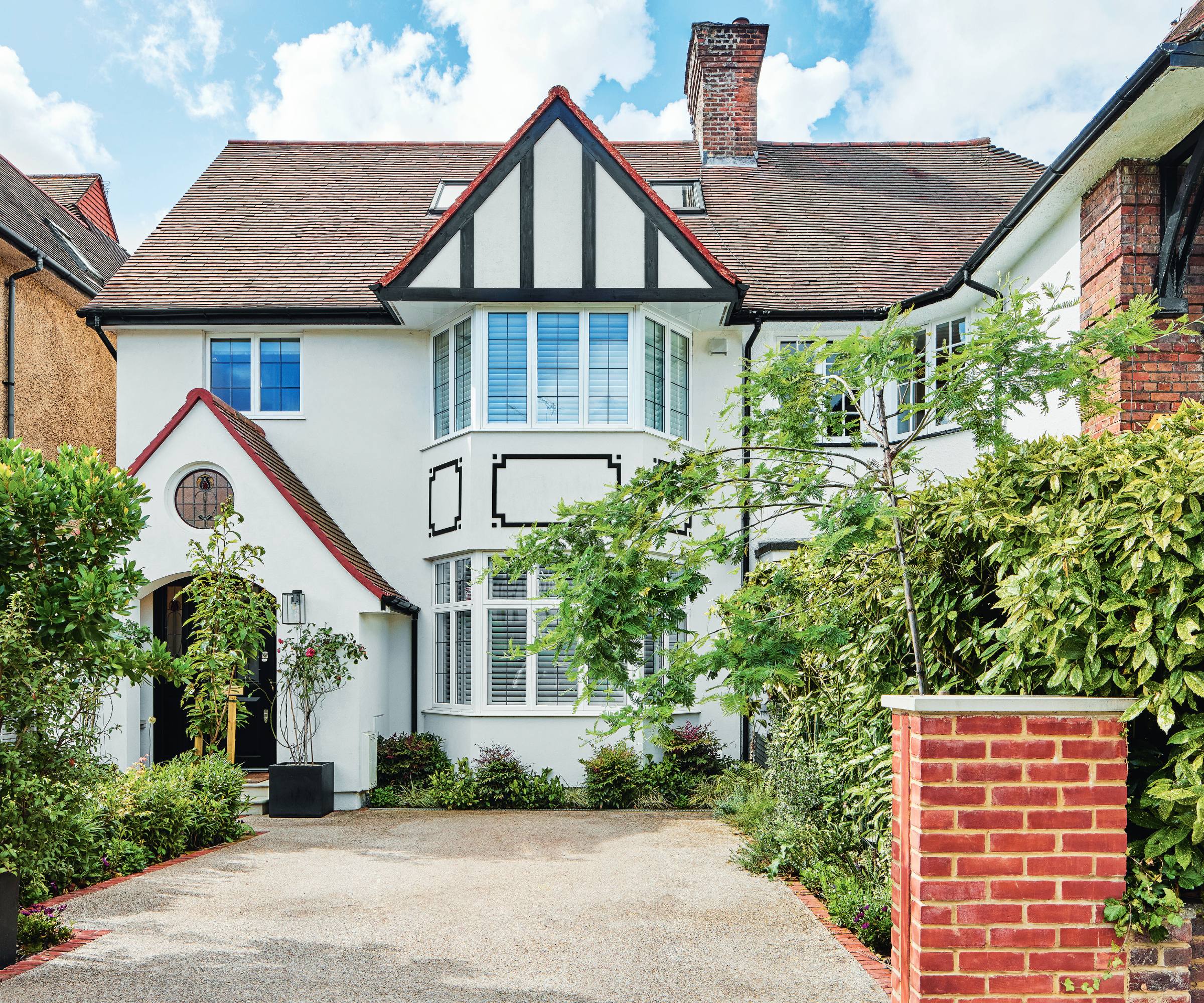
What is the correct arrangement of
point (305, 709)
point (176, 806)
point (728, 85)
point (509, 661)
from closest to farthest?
point (176, 806)
point (305, 709)
point (509, 661)
point (728, 85)

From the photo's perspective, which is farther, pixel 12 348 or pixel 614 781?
pixel 12 348

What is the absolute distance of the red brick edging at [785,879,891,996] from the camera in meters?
5.18

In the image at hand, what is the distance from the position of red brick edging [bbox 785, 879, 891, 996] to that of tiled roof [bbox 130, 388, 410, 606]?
263 inches

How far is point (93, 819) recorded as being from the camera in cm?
718

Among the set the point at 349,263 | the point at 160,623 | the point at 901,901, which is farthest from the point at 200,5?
the point at 901,901

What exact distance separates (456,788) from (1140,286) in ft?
29.0

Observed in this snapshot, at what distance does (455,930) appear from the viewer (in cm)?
629

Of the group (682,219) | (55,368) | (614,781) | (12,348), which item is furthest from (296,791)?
(682,219)

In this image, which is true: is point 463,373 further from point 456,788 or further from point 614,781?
point 614,781

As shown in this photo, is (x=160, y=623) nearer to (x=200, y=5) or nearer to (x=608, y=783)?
(x=608, y=783)

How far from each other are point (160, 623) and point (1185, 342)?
12057mm

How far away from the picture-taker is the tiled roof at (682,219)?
1419cm

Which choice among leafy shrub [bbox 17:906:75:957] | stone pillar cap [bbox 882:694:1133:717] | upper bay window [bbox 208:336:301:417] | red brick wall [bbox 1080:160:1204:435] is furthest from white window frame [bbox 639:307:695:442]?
stone pillar cap [bbox 882:694:1133:717]

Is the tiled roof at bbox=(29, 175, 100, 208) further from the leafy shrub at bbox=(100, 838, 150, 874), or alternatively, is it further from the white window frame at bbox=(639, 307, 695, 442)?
the leafy shrub at bbox=(100, 838, 150, 874)
